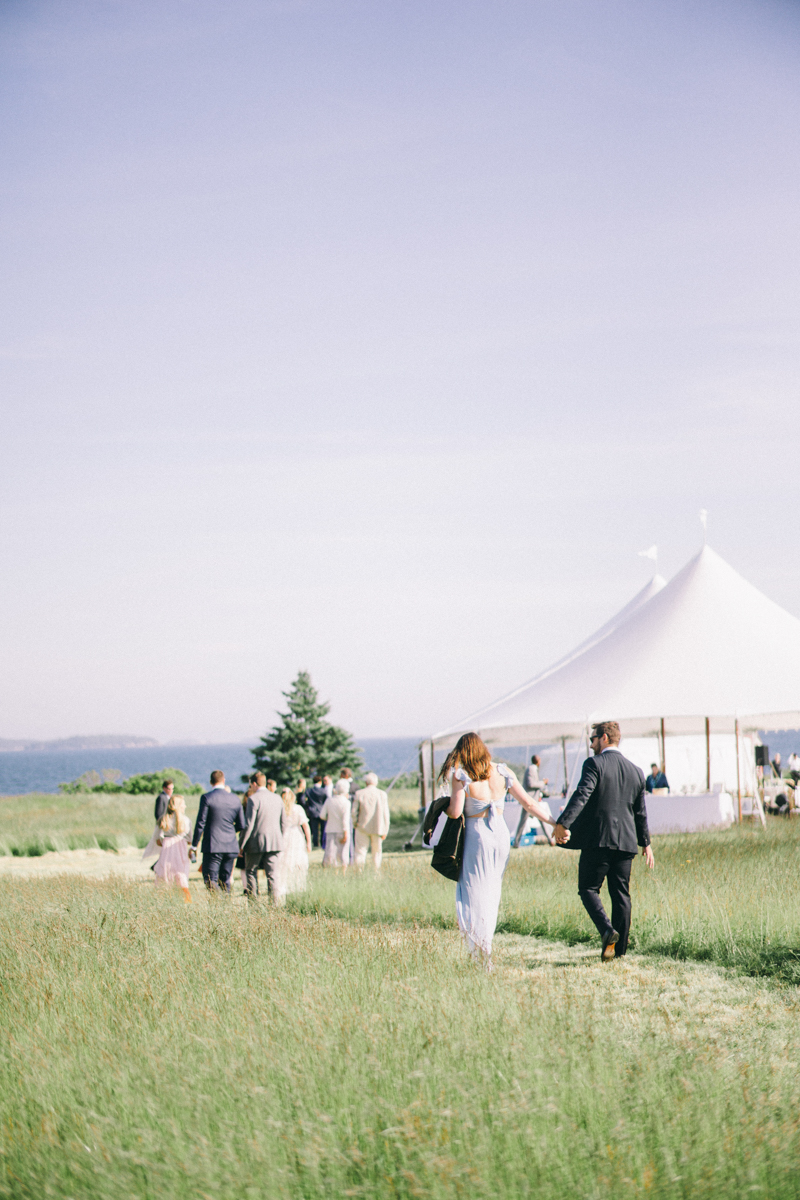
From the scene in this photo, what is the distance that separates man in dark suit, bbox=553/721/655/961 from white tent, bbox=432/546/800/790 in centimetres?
1091

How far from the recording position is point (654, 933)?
331 inches

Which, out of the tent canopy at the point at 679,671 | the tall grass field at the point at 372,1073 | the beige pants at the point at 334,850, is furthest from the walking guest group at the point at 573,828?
the tent canopy at the point at 679,671

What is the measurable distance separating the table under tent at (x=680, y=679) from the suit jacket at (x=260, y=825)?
29.6ft

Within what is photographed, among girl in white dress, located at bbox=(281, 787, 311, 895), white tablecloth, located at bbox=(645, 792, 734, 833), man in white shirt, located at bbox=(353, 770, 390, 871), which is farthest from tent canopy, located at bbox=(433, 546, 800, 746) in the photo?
girl in white dress, located at bbox=(281, 787, 311, 895)

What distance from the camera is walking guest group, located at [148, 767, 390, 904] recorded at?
11.2 metres

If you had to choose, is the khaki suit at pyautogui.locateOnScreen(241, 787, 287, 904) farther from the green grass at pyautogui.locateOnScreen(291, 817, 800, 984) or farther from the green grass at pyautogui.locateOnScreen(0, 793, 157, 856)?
the green grass at pyautogui.locateOnScreen(0, 793, 157, 856)

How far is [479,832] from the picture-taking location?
6.92 metres

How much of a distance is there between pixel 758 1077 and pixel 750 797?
19.6m

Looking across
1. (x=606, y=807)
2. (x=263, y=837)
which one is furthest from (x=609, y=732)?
(x=263, y=837)

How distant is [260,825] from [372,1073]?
7.33 metres

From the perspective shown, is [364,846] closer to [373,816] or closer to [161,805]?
[373,816]

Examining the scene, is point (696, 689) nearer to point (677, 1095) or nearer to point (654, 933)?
point (654, 933)

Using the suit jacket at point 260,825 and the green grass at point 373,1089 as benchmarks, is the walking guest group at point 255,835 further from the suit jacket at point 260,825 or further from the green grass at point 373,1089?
the green grass at point 373,1089

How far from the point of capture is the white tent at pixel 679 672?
1898cm
